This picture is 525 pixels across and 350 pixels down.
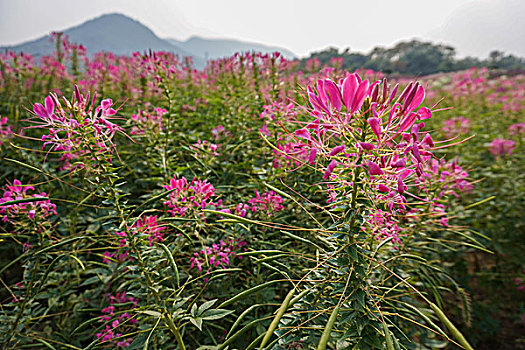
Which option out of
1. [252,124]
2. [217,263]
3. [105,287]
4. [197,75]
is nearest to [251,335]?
[217,263]

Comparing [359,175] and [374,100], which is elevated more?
[374,100]

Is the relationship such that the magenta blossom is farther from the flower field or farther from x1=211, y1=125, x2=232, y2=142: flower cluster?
x1=211, y1=125, x2=232, y2=142: flower cluster

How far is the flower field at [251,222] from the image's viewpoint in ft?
2.59

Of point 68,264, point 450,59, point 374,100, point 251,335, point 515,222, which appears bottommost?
point 251,335

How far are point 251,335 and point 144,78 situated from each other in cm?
208

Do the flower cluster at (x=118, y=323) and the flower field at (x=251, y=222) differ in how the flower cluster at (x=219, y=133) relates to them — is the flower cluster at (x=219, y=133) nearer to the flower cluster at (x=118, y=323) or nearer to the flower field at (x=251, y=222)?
the flower field at (x=251, y=222)

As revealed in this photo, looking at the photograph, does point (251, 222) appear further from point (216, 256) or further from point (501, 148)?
point (501, 148)

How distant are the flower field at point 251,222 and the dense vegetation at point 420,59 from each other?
17795 mm

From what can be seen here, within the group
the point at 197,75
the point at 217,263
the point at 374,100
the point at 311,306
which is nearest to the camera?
the point at 374,100

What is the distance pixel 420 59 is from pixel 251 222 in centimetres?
2416

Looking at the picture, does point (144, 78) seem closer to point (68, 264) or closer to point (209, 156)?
point (209, 156)

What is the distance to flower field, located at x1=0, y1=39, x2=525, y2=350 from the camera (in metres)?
0.79

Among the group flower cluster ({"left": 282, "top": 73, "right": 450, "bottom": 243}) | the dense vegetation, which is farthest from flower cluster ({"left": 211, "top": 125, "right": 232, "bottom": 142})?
the dense vegetation

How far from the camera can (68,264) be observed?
159 cm
